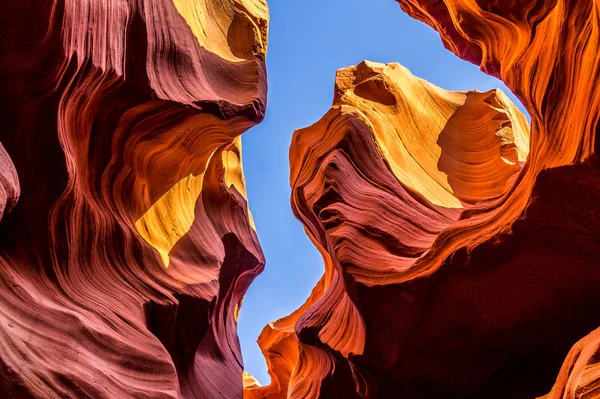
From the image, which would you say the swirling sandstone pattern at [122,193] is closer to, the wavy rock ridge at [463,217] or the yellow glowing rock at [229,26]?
the yellow glowing rock at [229,26]

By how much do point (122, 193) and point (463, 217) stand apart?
3.57m

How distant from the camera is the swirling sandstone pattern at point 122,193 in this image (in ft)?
15.3

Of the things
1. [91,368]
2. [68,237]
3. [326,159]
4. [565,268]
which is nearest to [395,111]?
[326,159]

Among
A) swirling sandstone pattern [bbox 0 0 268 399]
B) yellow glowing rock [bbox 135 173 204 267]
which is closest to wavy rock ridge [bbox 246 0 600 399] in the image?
swirling sandstone pattern [bbox 0 0 268 399]

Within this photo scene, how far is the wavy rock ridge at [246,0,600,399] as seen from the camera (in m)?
4.60

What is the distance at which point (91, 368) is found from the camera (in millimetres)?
4543

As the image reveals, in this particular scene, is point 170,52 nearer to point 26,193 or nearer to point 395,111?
point 26,193

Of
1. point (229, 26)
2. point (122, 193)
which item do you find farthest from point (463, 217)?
point (229, 26)

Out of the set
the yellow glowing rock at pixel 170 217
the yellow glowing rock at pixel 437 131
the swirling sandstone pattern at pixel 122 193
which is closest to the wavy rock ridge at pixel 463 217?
the yellow glowing rock at pixel 437 131

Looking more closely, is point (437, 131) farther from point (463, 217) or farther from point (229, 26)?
point (229, 26)

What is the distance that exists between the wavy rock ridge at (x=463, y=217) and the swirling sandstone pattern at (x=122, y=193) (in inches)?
51.7

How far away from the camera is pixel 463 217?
619 centimetres

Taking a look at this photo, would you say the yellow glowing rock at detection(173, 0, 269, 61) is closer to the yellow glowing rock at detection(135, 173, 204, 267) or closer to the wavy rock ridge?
the wavy rock ridge

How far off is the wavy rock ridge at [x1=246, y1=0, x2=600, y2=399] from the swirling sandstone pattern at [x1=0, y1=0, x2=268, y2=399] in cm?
131
